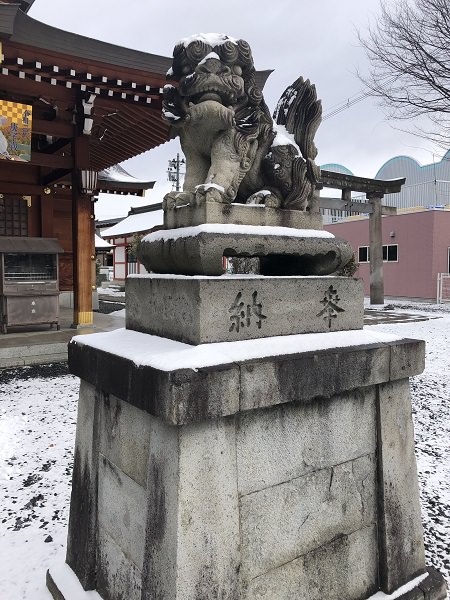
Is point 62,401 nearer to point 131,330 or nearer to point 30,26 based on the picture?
point 131,330

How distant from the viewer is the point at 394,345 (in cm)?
232

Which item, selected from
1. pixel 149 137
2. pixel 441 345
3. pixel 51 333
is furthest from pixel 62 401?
pixel 441 345

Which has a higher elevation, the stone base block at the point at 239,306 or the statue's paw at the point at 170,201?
the statue's paw at the point at 170,201

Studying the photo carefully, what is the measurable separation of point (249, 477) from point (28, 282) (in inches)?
301

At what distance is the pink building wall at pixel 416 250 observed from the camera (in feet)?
59.7

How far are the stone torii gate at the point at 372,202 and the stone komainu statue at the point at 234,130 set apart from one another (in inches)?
444

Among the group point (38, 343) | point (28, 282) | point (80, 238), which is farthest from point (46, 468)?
point (80, 238)

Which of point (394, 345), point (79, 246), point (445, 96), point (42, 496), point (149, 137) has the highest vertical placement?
point (445, 96)

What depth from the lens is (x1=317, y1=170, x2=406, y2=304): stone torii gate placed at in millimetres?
13821

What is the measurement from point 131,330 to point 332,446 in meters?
1.21

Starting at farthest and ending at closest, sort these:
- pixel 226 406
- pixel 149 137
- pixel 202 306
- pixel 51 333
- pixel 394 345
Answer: pixel 149 137 → pixel 51 333 → pixel 394 345 → pixel 202 306 → pixel 226 406

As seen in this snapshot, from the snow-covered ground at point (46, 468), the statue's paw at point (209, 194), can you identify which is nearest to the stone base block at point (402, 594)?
the snow-covered ground at point (46, 468)

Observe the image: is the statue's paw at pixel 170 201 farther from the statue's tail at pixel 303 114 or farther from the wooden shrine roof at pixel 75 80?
the wooden shrine roof at pixel 75 80

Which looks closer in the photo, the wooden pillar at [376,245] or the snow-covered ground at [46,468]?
the snow-covered ground at [46,468]
